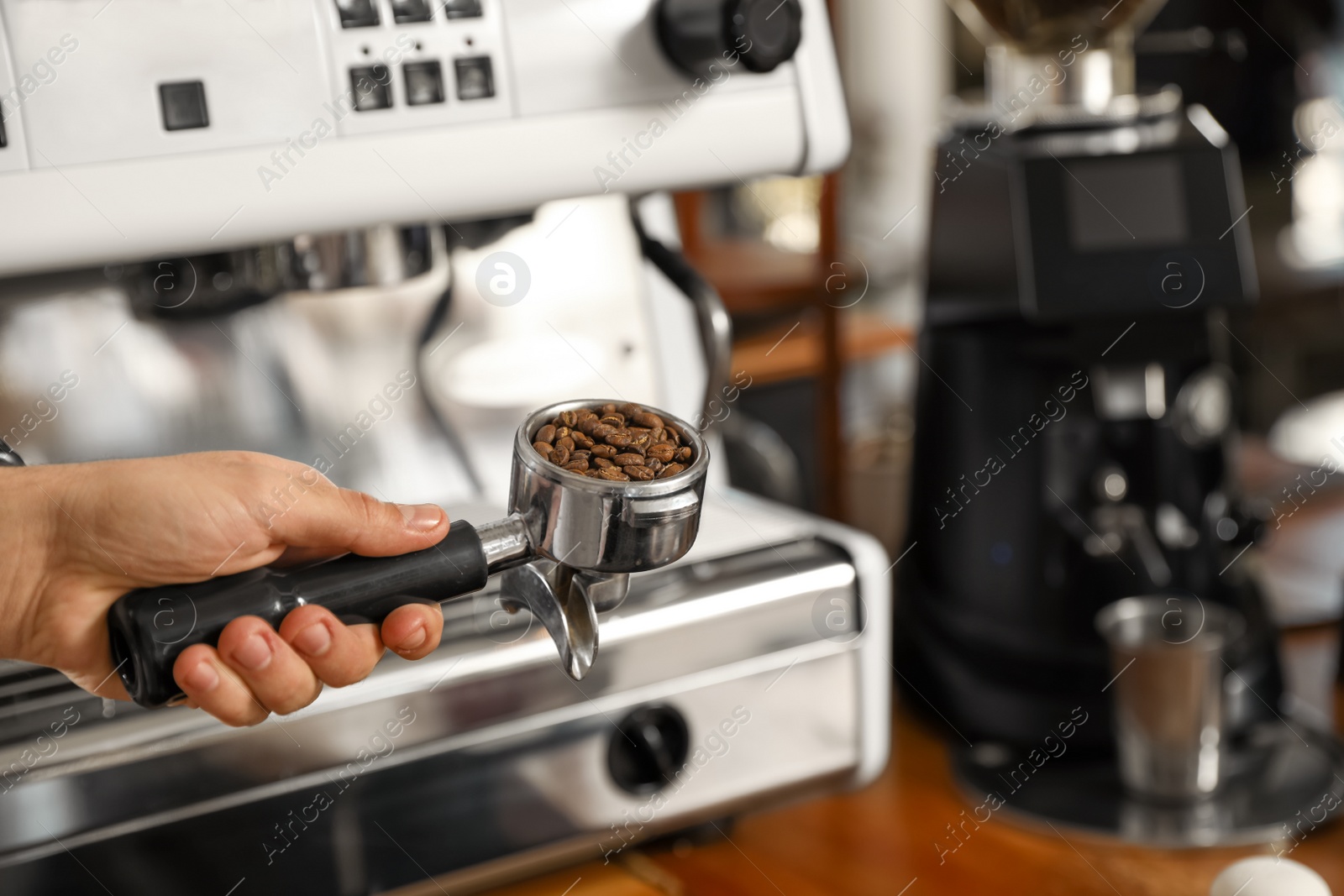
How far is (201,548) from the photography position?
0.48 meters

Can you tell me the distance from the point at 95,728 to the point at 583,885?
272 millimetres

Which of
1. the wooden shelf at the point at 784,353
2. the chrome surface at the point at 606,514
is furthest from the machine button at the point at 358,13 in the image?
the wooden shelf at the point at 784,353

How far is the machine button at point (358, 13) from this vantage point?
55 centimetres

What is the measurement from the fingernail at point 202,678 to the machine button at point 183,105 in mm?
256

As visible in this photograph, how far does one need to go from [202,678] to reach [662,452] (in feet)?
0.55

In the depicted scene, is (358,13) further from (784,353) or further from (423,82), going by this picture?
(784,353)

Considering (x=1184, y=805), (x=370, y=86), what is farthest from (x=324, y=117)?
(x=1184, y=805)

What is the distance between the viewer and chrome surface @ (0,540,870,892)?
1.71 feet

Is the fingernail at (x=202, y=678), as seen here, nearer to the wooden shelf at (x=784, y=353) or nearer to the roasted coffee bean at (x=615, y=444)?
the roasted coffee bean at (x=615, y=444)

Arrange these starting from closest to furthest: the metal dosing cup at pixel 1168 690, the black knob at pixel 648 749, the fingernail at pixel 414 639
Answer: the fingernail at pixel 414 639 < the black knob at pixel 648 749 < the metal dosing cup at pixel 1168 690

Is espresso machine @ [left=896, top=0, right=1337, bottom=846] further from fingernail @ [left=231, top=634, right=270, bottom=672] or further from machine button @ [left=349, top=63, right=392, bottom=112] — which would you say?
fingernail @ [left=231, top=634, right=270, bottom=672]

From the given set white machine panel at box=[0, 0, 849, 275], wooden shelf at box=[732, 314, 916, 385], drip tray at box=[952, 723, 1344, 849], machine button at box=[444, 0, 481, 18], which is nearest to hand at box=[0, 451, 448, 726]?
white machine panel at box=[0, 0, 849, 275]

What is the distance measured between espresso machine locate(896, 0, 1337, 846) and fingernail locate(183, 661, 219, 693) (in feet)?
1.73

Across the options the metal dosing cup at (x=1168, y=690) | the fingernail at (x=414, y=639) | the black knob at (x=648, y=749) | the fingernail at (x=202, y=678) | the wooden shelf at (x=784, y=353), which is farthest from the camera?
the wooden shelf at (x=784, y=353)
